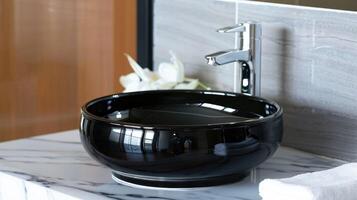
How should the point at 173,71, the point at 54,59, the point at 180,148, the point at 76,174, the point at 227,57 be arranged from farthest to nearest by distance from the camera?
the point at 54,59
the point at 173,71
the point at 227,57
the point at 76,174
the point at 180,148

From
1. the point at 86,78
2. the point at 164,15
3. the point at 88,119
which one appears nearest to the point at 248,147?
the point at 88,119

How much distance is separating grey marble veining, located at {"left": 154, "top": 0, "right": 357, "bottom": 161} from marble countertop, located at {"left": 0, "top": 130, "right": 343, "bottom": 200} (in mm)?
53

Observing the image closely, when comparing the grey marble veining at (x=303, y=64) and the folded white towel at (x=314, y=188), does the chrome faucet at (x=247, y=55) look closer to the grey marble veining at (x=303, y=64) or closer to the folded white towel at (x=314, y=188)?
the grey marble veining at (x=303, y=64)

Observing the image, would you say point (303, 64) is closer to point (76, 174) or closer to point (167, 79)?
point (167, 79)

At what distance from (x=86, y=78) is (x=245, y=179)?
38.4 inches

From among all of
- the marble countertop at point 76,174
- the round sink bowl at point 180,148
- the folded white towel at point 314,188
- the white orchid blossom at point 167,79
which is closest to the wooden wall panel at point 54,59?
the white orchid blossom at point 167,79

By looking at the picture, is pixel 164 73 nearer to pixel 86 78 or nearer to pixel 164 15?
pixel 164 15

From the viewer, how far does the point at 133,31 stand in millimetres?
2014

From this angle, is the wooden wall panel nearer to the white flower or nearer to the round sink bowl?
the white flower

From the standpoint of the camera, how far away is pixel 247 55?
1516mm

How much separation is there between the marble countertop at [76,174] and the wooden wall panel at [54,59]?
599 millimetres

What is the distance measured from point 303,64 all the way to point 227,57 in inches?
6.2

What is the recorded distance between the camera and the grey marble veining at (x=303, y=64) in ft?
4.72

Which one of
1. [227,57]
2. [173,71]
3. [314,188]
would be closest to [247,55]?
[227,57]
